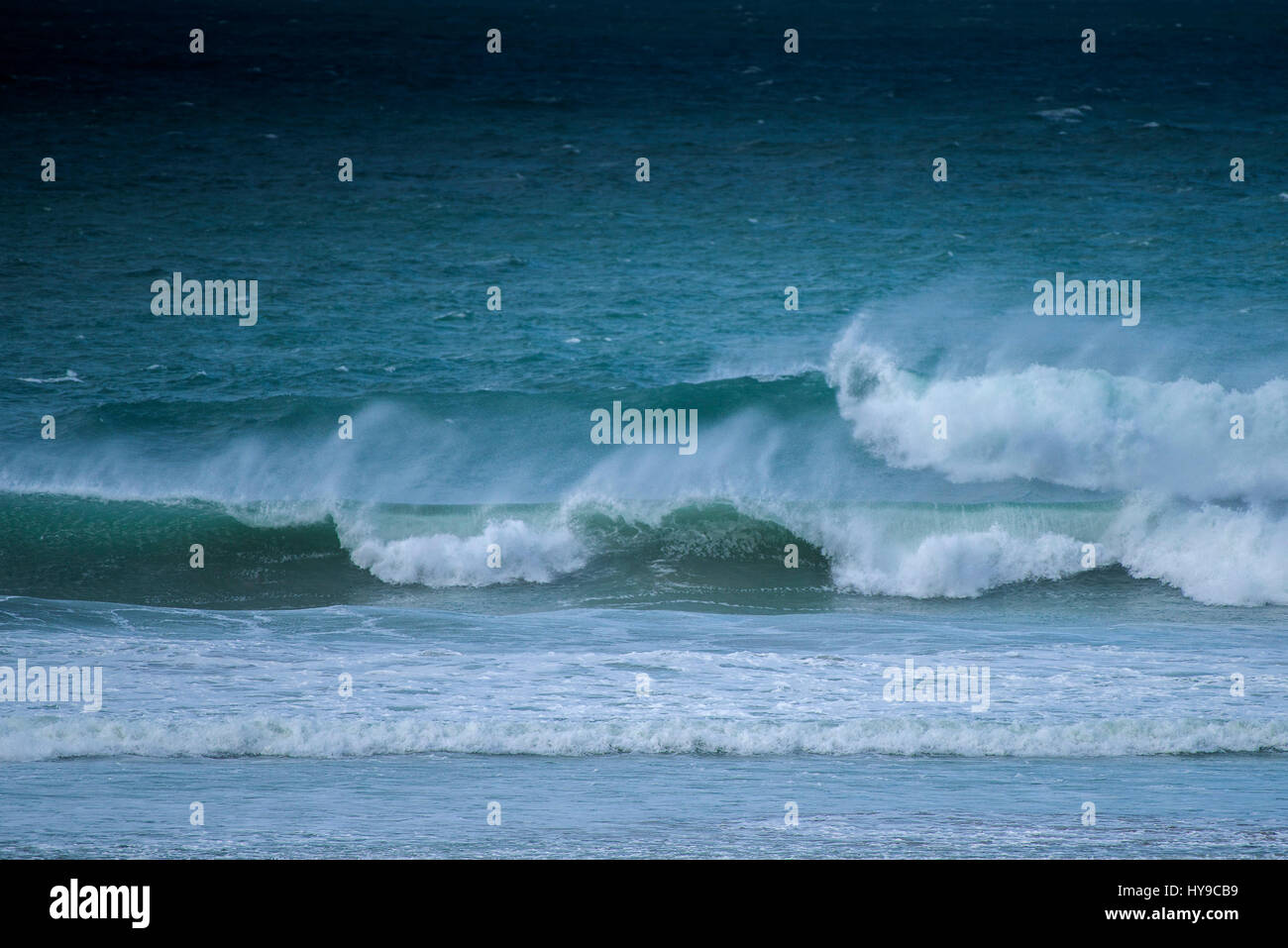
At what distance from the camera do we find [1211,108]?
21.2 m

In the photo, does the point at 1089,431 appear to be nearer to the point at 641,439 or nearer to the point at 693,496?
the point at 693,496

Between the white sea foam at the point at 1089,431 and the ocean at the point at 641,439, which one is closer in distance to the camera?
the ocean at the point at 641,439

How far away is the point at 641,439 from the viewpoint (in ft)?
44.8

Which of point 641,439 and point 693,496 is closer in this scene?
point 693,496

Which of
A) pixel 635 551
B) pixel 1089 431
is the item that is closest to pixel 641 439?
pixel 635 551

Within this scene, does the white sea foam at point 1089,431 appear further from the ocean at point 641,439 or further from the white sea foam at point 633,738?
the white sea foam at point 633,738

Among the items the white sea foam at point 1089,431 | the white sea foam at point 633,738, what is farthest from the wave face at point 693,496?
the white sea foam at point 633,738

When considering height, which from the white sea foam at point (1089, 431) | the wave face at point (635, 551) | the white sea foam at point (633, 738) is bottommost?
the white sea foam at point (633, 738)

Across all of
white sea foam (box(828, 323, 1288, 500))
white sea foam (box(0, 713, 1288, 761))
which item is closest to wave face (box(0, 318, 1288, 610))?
white sea foam (box(828, 323, 1288, 500))

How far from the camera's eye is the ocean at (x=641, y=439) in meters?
6.47

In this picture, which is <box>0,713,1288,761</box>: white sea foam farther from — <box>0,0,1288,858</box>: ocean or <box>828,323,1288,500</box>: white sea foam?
<box>828,323,1288,500</box>: white sea foam

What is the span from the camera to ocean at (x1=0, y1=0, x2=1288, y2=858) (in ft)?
21.2

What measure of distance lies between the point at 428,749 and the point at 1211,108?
19.1 meters

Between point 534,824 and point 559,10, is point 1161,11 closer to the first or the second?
point 559,10
